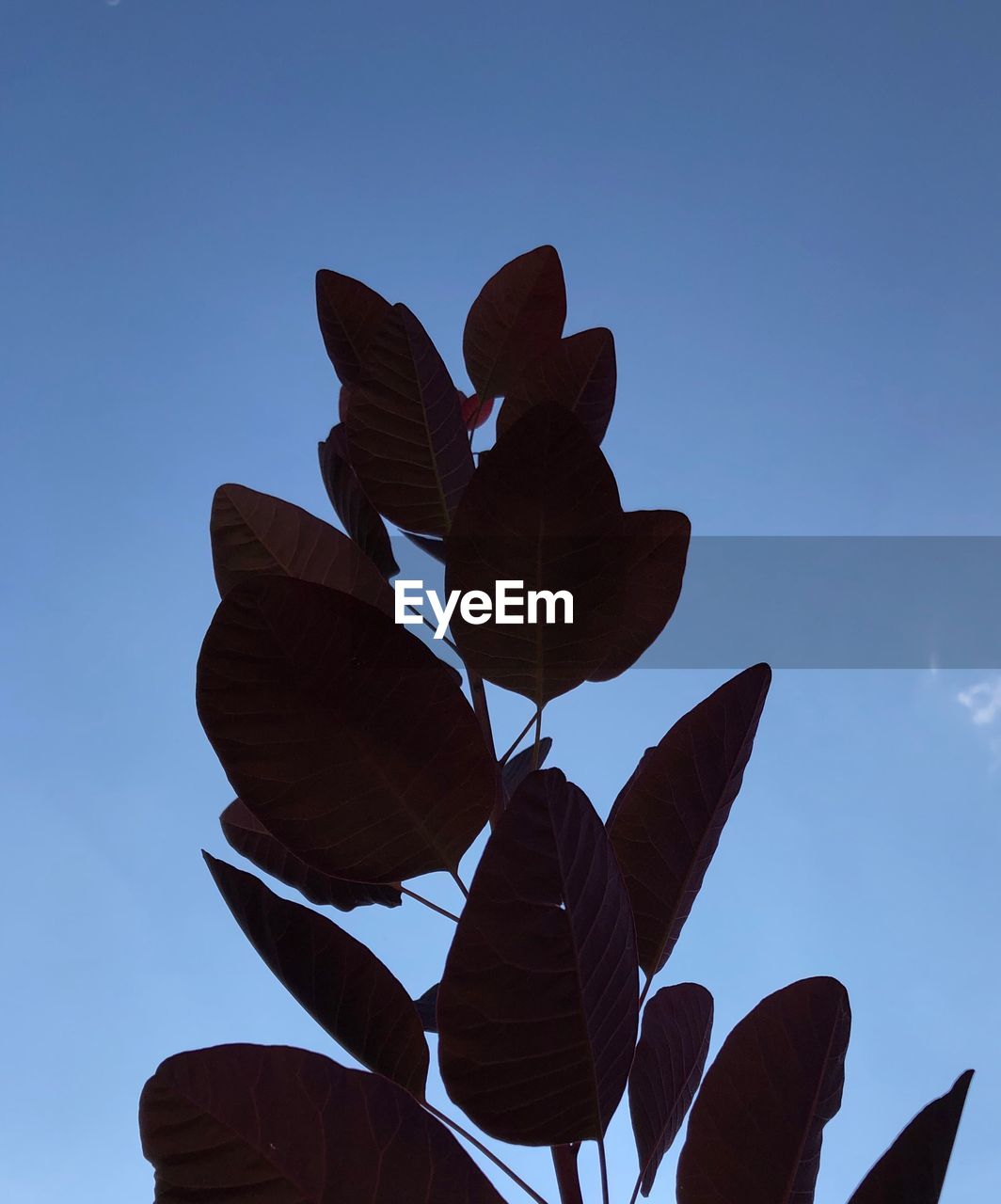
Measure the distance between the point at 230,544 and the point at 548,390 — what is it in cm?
42

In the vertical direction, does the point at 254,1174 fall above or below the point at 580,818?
below

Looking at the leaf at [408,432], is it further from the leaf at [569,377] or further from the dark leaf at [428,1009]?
the dark leaf at [428,1009]

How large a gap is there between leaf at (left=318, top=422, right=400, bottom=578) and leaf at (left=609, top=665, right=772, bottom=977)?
405mm

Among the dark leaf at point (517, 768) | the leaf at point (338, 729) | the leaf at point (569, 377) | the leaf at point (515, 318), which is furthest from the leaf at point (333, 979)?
the leaf at point (515, 318)

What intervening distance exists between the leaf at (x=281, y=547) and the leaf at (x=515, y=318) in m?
0.38

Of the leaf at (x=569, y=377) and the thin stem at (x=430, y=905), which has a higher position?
the leaf at (x=569, y=377)

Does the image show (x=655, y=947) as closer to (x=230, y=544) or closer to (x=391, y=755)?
(x=391, y=755)

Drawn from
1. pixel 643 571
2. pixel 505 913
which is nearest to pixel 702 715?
pixel 643 571

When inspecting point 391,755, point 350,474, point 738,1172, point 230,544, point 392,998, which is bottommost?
point 738,1172

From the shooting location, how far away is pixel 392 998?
2.41 ft

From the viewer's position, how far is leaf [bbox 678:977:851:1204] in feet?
2.11

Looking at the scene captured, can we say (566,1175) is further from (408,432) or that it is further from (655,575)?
(408,432)

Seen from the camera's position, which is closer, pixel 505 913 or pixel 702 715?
pixel 505 913

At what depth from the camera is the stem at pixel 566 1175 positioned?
69 cm
